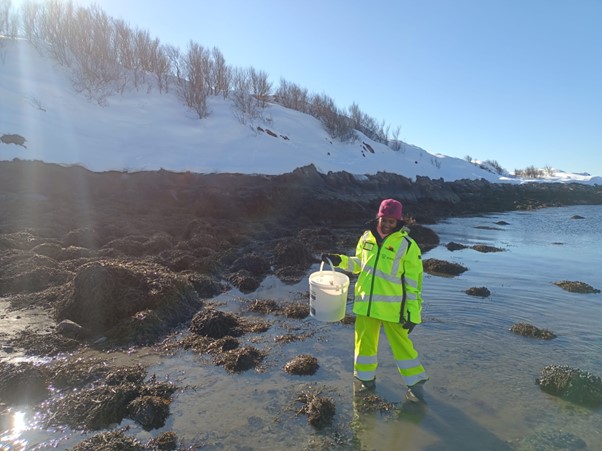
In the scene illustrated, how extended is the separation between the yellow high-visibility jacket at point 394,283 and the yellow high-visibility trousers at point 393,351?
0.17m

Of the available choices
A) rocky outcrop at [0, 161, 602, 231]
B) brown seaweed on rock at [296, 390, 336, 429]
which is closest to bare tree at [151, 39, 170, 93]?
rocky outcrop at [0, 161, 602, 231]

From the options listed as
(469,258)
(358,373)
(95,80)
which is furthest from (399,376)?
(95,80)

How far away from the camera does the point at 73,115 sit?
2795 cm

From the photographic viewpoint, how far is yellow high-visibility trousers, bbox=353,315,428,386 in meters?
4.11

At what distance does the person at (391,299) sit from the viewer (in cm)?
409

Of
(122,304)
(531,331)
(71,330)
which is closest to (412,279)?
(531,331)

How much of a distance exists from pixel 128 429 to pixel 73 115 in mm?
29938

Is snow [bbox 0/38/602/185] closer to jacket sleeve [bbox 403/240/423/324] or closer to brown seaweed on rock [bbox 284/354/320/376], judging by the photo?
brown seaweed on rock [bbox 284/354/320/376]

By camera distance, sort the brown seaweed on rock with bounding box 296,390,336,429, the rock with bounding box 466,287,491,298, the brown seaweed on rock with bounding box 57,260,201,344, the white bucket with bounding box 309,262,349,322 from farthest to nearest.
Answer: the rock with bounding box 466,287,491,298, the brown seaweed on rock with bounding box 57,260,201,344, the white bucket with bounding box 309,262,349,322, the brown seaweed on rock with bounding box 296,390,336,429

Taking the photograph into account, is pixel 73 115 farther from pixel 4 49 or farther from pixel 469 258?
pixel 469 258

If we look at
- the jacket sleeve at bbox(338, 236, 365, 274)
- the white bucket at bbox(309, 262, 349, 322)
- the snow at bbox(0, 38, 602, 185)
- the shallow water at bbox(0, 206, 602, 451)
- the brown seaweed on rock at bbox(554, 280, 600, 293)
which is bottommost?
the shallow water at bbox(0, 206, 602, 451)

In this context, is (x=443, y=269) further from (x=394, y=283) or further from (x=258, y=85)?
(x=258, y=85)

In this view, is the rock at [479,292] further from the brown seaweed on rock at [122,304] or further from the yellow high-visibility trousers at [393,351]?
the brown seaweed on rock at [122,304]

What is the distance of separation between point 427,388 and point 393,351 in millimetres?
590
